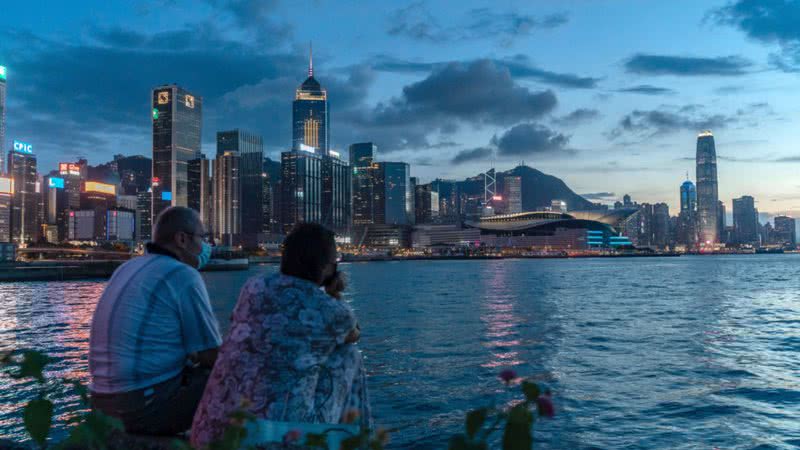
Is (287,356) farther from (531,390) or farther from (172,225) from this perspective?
(172,225)

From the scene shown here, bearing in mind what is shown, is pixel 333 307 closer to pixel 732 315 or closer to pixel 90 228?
pixel 732 315

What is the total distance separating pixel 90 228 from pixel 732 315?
196 m

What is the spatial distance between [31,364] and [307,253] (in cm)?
133

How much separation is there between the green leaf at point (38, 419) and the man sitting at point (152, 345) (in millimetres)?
1281

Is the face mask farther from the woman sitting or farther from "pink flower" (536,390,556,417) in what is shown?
"pink flower" (536,390,556,417)

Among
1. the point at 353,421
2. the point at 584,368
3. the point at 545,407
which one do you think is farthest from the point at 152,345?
the point at 584,368

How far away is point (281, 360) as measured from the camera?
290 cm

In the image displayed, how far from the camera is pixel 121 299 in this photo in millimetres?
3518

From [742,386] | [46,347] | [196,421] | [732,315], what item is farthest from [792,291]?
[196,421]

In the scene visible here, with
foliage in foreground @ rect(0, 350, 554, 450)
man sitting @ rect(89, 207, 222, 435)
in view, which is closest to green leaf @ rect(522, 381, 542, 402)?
foliage in foreground @ rect(0, 350, 554, 450)

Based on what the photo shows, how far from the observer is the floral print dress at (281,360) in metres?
2.89

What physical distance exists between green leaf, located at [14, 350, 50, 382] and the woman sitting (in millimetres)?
851

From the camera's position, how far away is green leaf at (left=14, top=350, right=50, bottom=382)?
2.29m

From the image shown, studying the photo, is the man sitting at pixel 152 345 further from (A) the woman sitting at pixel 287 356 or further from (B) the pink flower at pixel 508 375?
(B) the pink flower at pixel 508 375
